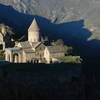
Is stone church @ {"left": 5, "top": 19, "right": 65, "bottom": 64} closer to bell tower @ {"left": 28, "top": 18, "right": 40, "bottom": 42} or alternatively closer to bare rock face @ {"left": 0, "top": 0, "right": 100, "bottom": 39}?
bell tower @ {"left": 28, "top": 18, "right": 40, "bottom": 42}

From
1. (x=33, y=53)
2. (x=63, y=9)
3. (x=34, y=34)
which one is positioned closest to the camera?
(x=33, y=53)

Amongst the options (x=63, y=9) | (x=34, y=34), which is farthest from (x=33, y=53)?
(x=63, y=9)

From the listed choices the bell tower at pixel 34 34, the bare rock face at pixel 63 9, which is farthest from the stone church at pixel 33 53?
the bare rock face at pixel 63 9

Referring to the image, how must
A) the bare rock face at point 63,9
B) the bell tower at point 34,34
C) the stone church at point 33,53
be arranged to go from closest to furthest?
the stone church at point 33,53, the bell tower at point 34,34, the bare rock face at point 63,9

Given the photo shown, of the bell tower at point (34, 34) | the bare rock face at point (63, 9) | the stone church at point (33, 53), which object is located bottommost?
the stone church at point (33, 53)

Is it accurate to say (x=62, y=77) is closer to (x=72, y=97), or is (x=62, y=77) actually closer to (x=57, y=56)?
(x=72, y=97)

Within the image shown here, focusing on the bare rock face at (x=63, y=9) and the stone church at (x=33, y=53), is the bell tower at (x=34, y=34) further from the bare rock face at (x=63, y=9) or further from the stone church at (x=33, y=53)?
the bare rock face at (x=63, y=9)

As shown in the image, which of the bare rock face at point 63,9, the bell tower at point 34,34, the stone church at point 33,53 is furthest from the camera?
the bare rock face at point 63,9

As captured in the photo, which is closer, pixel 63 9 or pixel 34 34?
pixel 34 34

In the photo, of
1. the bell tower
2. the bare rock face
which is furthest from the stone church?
the bare rock face

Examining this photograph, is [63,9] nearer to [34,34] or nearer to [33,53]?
[34,34]

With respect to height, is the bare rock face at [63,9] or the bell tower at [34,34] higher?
the bare rock face at [63,9]

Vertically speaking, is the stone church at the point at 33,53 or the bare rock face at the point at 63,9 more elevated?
the bare rock face at the point at 63,9

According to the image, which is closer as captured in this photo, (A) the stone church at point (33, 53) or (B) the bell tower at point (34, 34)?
(A) the stone church at point (33, 53)
